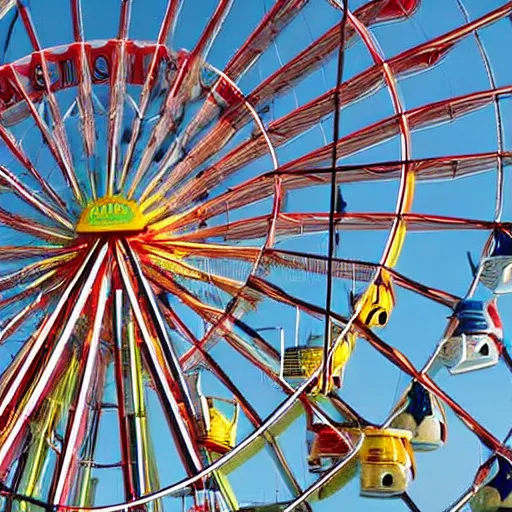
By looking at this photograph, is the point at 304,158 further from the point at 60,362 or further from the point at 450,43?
the point at 60,362

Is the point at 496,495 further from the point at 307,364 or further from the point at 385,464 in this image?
the point at 307,364

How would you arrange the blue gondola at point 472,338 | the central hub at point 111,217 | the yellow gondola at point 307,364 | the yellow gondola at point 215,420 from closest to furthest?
the yellow gondola at point 307,364 < the yellow gondola at point 215,420 < the blue gondola at point 472,338 < the central hub at point 111,217

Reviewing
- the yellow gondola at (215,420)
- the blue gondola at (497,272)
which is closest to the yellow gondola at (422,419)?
the blue gondola at (497,272)

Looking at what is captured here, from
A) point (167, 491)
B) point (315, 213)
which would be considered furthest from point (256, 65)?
point (167, 491)

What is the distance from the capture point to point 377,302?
8.59 metres

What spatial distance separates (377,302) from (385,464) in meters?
1.07

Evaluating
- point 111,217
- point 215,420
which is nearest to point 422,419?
point 215,420

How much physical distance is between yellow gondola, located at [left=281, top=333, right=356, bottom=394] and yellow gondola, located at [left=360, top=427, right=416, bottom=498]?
0.43 metres

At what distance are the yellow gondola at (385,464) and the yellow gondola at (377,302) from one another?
747 millimetres

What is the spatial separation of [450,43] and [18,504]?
4.38m

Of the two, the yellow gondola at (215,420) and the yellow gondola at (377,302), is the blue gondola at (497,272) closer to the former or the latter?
the yellow gondola at (377,302)

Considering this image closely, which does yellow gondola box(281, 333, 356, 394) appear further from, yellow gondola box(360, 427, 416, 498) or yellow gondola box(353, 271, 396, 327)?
yellow gondola box(360, 427, 416, 498)

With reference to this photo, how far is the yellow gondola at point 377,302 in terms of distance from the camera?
27.9 ft

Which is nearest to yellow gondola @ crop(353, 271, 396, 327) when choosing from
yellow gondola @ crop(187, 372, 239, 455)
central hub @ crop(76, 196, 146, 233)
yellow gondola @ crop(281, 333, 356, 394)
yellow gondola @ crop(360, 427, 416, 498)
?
yellow gondola @ crop(281, 333, 356, 394)
